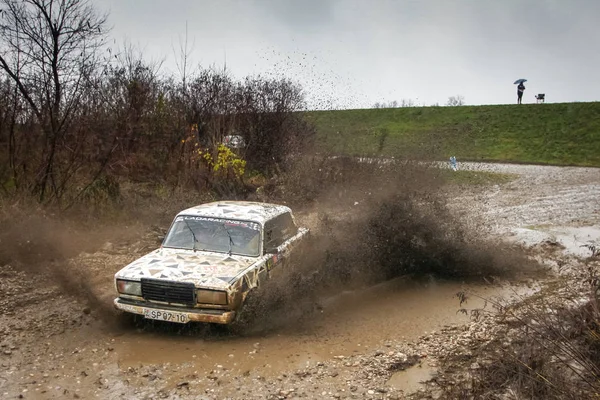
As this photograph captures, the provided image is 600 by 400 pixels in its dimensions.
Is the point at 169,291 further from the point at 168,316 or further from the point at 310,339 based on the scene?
the point at 310,339

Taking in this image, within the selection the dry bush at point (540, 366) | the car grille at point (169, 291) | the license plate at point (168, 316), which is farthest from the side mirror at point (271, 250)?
the dry bush at point (540, 366)

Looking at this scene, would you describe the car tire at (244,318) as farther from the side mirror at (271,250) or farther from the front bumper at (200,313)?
the side mirror at (271,250)

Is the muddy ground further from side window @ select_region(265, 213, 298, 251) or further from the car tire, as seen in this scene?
side window @ select_region(265, 213, 298, 251)

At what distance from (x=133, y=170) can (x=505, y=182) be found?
1659 centimetres

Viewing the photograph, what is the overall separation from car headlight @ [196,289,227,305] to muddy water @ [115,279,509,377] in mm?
514

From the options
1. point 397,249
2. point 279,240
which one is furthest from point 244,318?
point 397,249

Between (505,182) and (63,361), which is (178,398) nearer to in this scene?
(63,361)

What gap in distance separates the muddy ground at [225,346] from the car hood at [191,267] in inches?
27.1

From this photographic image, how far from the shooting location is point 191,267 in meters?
7.02

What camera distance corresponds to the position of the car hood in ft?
21.9

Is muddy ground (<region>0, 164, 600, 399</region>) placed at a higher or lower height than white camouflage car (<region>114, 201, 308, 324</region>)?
lower

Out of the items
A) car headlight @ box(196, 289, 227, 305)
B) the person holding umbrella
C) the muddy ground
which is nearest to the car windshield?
car headlight @ box(196, 289, 227, 305)

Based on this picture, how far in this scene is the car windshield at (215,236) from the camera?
302 inches

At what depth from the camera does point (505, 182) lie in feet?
80.0
